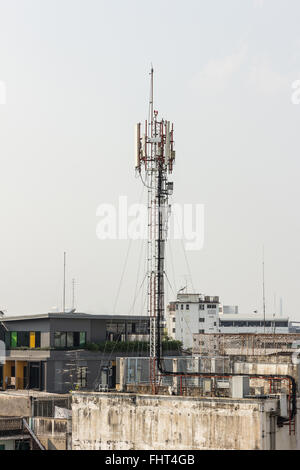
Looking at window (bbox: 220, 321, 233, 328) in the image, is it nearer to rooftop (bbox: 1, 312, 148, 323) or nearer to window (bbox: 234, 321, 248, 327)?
window (bbox: 234, 321, 248, 327)

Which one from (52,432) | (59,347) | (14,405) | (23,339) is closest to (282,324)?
(23,339)

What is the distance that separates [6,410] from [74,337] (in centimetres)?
1299

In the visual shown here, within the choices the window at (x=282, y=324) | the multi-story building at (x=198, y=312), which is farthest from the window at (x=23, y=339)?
the window at (x=282, y=324)

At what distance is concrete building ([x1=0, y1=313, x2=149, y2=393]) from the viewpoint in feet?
221

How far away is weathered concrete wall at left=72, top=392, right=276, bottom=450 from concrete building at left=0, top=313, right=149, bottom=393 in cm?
2310

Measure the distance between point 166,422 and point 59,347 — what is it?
33.3m

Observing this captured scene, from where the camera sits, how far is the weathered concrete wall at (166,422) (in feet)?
113

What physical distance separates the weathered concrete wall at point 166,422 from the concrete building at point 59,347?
23095 millimetres

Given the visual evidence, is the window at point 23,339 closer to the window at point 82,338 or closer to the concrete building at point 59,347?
the concrete building at point 59,347

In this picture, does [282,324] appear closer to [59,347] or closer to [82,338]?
[82,338]

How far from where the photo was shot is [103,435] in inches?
1550

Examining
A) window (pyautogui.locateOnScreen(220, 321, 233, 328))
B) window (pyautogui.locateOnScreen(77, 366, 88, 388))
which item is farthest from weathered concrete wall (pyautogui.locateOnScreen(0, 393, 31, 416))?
window (pyautogui.locateOnScreen(220, 321, 233, 328))

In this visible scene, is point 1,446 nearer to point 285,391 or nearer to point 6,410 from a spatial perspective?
point 6,410
